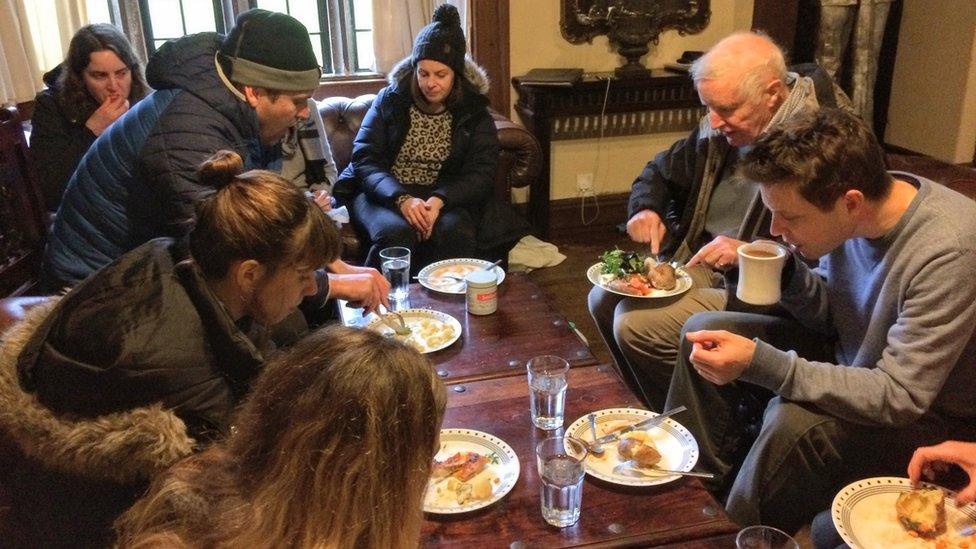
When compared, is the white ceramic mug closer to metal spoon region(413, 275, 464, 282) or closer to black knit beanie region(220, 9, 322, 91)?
metal spoon region(413, 275, 464, 282)

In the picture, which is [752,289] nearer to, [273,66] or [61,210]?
[273,66]

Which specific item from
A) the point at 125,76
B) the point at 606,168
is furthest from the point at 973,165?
the point at 125,76

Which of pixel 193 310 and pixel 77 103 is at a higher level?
pixel 77 103

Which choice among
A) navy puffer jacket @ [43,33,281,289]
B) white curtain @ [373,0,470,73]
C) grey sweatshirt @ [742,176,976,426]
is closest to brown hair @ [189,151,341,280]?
navy puffer jacket @ [43,33,281,289]

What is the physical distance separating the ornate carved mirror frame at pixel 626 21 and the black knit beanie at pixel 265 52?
2.17 metres

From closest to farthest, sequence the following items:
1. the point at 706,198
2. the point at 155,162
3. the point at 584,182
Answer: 1. the point at 155,162
2. the point at 706,198
3. the point at 584,182

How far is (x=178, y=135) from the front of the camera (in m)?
1.92

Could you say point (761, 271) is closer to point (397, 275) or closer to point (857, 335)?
point (857, 335)

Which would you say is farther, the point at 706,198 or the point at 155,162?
the point at 706,198

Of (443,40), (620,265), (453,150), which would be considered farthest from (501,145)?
(620,265)

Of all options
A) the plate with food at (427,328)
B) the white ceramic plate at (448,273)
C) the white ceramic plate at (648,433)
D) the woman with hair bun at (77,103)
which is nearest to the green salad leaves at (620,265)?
the white ceramic plate at (448,273)

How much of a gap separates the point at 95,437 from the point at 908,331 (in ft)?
4.66

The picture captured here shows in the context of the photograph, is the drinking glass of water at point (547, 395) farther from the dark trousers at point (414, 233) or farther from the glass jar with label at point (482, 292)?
the dark trousers at point (414, 233)

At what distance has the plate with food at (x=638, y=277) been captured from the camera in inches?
84.4
